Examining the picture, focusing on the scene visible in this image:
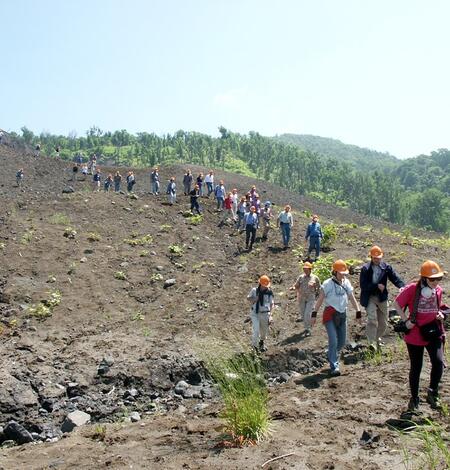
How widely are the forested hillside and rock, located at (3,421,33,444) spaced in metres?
86.2

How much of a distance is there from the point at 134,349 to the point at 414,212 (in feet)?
312

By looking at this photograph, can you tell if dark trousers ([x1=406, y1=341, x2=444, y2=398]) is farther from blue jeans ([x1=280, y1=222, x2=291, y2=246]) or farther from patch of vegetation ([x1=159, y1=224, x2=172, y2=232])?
patch of vegetation ([x1=159, y1=224, x2=172, y2=232])

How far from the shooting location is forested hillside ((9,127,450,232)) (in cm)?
9781

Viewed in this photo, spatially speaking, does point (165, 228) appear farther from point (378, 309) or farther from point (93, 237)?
point (378, 309)

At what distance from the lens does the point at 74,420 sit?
8227 millimetres

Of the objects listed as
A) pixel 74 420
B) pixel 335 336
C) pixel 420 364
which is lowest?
pixel 74 420

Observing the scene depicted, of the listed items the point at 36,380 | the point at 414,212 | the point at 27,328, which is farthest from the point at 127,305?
the point at 414,212

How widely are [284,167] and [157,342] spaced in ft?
316

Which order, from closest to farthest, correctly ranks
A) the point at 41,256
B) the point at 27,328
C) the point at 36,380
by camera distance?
the point at 36,380, the point at 27,328, the point at 41,256

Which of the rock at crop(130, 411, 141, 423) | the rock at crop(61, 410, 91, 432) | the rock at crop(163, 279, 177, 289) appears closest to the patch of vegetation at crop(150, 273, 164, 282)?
the rock at crop(163, 279, 177, 289)

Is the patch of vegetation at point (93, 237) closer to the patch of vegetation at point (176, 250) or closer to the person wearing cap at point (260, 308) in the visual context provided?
the patch of vegetation at point (176, 250)

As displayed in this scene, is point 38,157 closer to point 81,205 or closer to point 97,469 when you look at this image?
point 81,205

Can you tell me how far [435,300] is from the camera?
6551mm

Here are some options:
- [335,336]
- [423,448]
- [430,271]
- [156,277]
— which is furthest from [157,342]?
[423,448]
